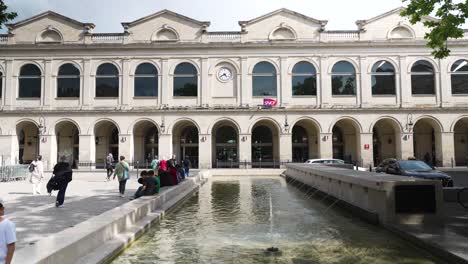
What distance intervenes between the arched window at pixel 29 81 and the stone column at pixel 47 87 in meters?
0.74

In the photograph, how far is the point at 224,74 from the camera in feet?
123

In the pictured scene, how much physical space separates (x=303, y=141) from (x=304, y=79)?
24.2 ft

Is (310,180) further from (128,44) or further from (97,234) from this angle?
(128,44)

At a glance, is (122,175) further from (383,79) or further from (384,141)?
(384,141)

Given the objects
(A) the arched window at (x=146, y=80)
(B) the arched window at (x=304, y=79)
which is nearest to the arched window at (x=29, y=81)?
(A) the arched window at (x=146, y=80)

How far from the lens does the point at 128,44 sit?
122 feet

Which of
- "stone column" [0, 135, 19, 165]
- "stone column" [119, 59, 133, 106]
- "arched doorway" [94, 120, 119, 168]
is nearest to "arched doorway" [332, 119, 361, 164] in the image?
"stone column" [119, 59, 133, 106]

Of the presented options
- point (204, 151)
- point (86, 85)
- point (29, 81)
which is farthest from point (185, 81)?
point (29, 81)

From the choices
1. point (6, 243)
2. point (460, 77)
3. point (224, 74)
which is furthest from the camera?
point (224, 74)

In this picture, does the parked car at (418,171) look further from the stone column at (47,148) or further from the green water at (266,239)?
the stone column at (47,148)

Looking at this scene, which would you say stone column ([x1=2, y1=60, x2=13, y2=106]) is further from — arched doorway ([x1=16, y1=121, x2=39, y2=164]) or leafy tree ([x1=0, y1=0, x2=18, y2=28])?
leafy tree ([x1=0, y1=0, x2=18, y2=28])

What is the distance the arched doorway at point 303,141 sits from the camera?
3991 centimetres

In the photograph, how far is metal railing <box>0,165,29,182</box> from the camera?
23.5m

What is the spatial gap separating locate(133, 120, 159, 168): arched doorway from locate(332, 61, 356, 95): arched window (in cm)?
1962
